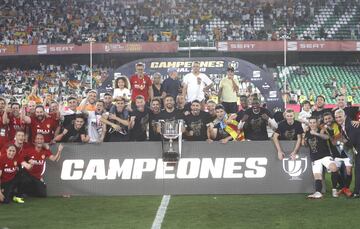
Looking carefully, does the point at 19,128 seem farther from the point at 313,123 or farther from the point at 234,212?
the point at 313,123

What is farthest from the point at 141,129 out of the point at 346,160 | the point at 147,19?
the point at 147,19

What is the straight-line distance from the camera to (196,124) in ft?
34.1

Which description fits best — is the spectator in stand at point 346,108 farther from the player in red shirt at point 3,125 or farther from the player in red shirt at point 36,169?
the player in red shirt at point 3,125

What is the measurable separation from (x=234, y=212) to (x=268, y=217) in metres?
0.60

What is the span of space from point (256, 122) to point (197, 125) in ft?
3.60

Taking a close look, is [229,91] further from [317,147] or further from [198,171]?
[317,147]

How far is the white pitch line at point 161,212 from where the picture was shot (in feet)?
25.0

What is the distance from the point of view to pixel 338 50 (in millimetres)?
41219

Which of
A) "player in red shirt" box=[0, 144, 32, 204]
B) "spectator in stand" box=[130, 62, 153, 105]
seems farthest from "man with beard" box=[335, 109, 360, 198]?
"player in red shirt" box=[0, 144, 32, 204]

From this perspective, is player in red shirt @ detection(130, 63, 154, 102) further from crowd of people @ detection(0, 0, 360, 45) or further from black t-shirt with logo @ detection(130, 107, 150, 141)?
crowd of people @ detection(0, 0, 360, 45)

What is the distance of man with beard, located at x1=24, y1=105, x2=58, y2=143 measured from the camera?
10.5 m

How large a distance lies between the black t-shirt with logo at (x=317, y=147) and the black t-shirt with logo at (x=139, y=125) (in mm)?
2837

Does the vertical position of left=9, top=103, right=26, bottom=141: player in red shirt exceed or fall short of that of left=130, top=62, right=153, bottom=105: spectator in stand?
it falls short

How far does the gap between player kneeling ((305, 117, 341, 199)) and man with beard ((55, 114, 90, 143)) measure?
12.7 feet
